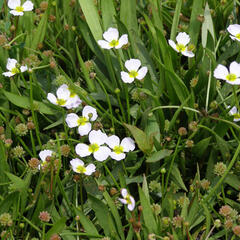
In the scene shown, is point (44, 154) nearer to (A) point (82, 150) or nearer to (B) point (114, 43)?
(A) point (82, 150)

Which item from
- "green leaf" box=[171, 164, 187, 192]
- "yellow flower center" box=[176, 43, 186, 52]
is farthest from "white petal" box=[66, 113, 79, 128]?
"yellow flower center" box=[176, 43, 186, 52]

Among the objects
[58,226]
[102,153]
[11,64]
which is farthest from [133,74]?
[58,226]

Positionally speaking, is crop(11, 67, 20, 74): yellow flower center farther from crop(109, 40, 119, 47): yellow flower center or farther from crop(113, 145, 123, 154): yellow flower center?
crop(113, 145, 123, 154): yellow flower center

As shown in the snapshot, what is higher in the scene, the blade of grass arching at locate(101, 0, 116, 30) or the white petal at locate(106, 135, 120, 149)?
the blade of grass arching at locate(101, 0, 116, 30)

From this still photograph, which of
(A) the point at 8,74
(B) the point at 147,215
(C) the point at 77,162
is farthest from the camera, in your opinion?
(A) the point at 8,74

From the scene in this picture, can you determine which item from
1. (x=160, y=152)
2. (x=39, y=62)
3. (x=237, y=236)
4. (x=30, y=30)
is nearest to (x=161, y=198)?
(x=160, y=152)

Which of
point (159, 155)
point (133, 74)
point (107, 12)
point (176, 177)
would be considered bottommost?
point (176, 177)

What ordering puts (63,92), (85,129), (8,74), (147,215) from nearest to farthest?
(147,215)
(85,129)
(63,92)
(8,74)

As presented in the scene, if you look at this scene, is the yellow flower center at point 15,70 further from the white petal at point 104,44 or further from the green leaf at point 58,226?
the green leaf at point 58,226
